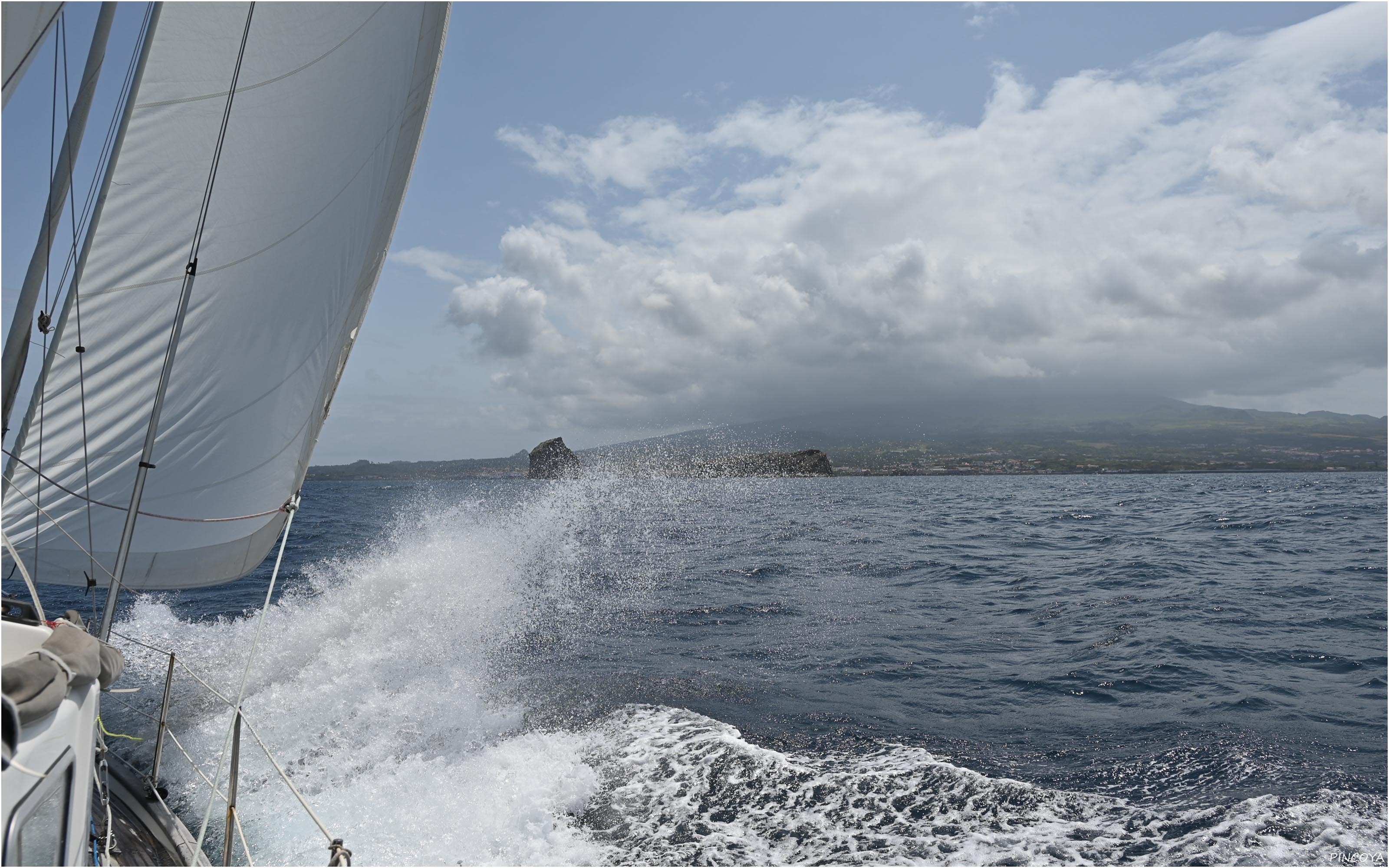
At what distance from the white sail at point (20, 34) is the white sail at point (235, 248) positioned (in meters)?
1.16

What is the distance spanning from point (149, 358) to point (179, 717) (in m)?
5.33

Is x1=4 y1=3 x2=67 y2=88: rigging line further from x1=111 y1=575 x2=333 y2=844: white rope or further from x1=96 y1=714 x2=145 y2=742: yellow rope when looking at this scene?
x1=96 y1=714 x2=145 y2=742: yellow rope

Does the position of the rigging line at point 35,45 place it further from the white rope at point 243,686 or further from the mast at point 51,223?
the white rope at point 243,686

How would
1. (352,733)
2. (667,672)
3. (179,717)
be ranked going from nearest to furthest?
(352,733)
(179,717)
(667,672)

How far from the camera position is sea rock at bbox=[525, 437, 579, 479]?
378 ft

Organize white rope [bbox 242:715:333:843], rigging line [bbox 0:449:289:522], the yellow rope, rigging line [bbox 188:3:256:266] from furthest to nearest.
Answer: the yellow rope < rigging line [bbox 0:449:289:522] < rigging line [bbox 188:3:256:266] < white rope [bbox 242:715:333:843]

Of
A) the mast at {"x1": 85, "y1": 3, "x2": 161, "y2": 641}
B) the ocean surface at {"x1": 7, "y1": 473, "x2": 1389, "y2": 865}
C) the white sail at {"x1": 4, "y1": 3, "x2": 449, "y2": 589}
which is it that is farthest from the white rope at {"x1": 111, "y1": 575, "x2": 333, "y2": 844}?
the white sail at {"x1": 4, "y1": 3, "x2": 449, "y2": 589}

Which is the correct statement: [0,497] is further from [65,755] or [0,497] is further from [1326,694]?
[1326,694]

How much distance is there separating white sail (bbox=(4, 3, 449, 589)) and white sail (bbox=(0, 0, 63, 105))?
1159 millimetres

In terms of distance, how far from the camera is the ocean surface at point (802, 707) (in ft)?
19.6

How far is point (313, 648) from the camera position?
10852mm

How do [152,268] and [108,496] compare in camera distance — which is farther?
[108,496]

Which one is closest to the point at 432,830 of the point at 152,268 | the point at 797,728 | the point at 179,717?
the point at 797,728

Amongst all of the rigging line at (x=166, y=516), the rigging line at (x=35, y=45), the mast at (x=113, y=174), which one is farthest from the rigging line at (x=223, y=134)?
the rigging line at (x=166, y=516)
